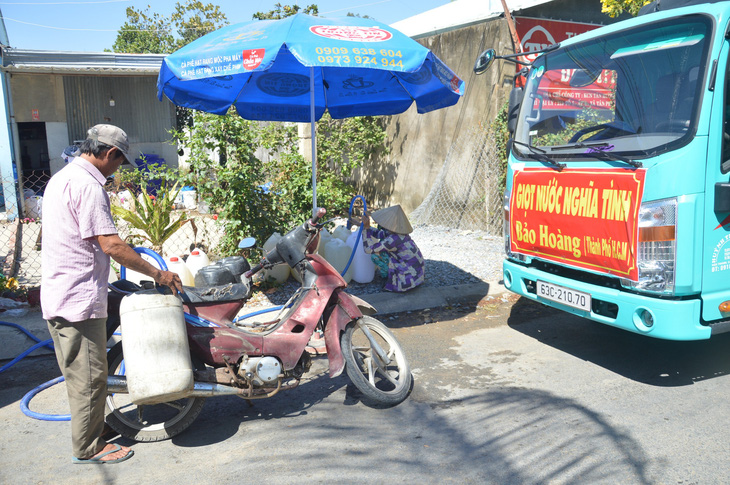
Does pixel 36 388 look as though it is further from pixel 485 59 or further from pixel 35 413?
pixel 485 59

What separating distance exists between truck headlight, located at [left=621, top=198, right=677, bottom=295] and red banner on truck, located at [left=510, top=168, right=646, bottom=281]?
48 mm

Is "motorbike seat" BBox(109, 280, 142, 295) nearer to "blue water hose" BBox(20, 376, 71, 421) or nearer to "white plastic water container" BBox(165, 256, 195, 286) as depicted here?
"blue water hose" BBox(20, 376, 71, 421)

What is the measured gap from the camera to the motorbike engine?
11.8ft

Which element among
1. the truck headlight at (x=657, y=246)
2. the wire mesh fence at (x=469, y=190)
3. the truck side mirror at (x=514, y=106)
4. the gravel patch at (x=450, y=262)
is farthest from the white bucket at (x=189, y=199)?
the truck headlight at (x=657, y=246)

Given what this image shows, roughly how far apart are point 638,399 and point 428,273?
338 centimetres

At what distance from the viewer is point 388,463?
3.14m

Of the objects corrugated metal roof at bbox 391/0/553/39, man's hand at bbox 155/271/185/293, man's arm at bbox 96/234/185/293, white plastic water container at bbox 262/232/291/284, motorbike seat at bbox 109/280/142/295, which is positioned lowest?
white plastic water container at bbox 262/232/291/284

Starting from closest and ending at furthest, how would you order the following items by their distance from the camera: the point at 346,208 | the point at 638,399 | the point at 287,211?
the point at 638,399
the point at 287,211
the point at 346,208

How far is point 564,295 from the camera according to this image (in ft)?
14.3

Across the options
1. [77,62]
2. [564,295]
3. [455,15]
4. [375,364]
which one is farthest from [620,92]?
[77,62]

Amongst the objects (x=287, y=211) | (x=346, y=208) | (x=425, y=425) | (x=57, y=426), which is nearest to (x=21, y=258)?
(x=287, y=211)

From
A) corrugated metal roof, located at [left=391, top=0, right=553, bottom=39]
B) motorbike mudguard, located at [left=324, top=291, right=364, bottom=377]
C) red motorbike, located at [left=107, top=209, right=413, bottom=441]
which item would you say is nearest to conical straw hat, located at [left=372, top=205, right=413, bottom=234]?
red motorbike, located at [left=107, top=209, right=413, bottom=441]

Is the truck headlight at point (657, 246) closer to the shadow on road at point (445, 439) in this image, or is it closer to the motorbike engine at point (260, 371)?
the shadow on road at point (445, 439)

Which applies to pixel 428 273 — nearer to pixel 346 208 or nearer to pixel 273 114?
pixel 346 208
